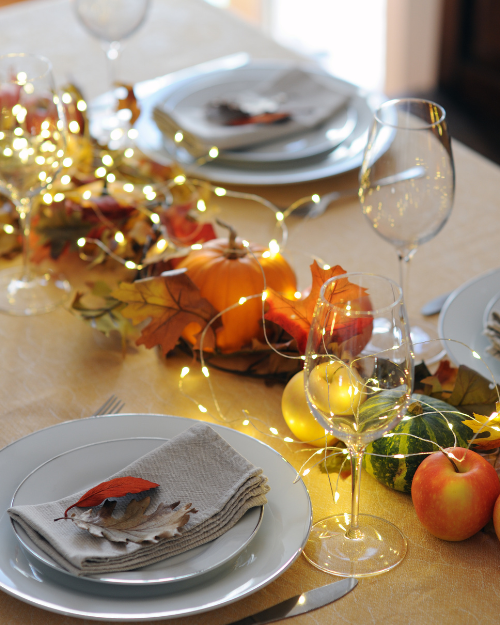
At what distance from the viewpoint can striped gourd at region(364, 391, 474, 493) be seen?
Answer: 64 centimetres

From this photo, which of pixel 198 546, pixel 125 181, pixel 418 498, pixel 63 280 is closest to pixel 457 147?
pixel 125 181

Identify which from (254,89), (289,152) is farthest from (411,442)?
(254,89)

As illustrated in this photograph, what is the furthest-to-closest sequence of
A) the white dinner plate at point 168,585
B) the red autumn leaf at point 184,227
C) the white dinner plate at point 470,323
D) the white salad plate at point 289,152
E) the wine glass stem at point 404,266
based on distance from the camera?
the white salad plate at point 289,152
the red autumn leaf at point 184,227
the wine glass stem at point 404,266
the white dinner plate at point 470,323
the white dinner plate at point 168,585

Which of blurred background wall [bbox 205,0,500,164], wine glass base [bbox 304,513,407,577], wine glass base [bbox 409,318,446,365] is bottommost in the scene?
blurred background wall [bbox 205,0,500,164]

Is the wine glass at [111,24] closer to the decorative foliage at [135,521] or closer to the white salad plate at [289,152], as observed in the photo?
the white salad plate at [289,152]

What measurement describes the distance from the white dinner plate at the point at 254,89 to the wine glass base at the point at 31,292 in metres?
0.38

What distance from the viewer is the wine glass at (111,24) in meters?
1.28

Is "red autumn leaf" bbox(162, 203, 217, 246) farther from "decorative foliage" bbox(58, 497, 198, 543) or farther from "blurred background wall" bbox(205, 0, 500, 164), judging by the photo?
"blurred background wall" bbox(205, 0, 500, 164)

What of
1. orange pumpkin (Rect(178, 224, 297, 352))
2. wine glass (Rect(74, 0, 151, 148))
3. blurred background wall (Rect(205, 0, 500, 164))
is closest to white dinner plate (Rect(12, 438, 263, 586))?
orange pumpkin (Rect(178, 224, 297, 352))

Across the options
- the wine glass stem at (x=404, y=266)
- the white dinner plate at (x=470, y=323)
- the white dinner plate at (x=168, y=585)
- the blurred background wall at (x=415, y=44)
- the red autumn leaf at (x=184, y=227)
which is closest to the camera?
the white dinner plate at (x=168, y=585)

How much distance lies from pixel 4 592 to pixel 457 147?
1086 millimetres

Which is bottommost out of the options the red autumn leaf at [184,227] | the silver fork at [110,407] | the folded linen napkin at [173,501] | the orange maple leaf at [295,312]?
the silver fork at [110,407]

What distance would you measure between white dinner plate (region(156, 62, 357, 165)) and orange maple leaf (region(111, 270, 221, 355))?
44 cm

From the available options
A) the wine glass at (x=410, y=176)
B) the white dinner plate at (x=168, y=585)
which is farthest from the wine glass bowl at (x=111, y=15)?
the white dinner plate at (x=168, y=585)
